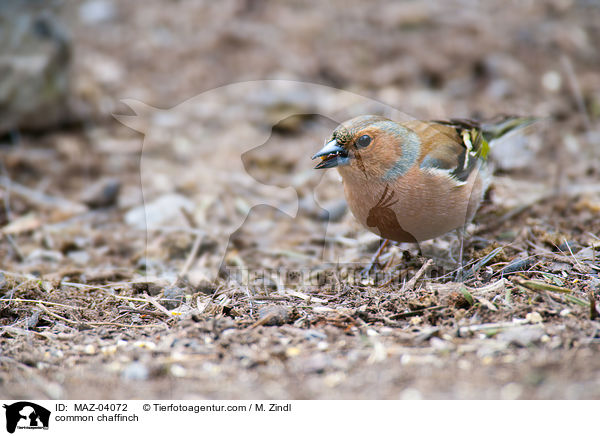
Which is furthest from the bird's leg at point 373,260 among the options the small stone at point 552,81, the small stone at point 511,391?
the small stone at point 552,81

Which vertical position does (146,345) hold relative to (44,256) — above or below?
below

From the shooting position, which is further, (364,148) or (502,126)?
(502,126)

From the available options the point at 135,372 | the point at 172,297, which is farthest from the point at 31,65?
the point at 135,372

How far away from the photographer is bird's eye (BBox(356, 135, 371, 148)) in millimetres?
3648

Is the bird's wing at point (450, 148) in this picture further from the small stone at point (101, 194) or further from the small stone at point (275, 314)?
the small stone at point (101, 194)

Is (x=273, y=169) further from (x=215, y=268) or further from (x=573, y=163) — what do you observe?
(x=573, y=163)

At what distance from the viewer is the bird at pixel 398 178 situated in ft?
11.9

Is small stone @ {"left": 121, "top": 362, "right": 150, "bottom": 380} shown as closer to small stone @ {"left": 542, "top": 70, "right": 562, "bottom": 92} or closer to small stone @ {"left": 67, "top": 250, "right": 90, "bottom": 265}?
small stone @ {"left": 67, "top": 250, "right": 90, "bottom": 265}

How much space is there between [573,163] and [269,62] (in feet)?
12.3

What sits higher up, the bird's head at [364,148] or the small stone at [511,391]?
the bird's head at [364,148]

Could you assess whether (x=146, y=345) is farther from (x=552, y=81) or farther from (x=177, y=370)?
(x=552, y=81)

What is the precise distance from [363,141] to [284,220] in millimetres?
1769

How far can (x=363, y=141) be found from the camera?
3.66 m

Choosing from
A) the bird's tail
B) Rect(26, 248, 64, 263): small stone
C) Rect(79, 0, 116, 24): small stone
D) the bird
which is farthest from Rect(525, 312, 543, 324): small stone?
Rect(79, 0, 116, 24): small stone
